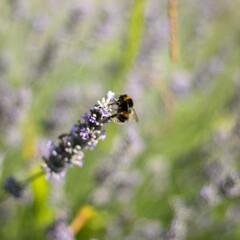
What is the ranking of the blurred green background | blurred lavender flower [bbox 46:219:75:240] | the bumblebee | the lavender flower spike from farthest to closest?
the blurred green background
blurred lavender flower [bbox 46:219:75:240]
the bumblebee
the lavender flower spike

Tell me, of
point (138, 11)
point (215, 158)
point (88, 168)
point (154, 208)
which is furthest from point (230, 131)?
point (138, 11)

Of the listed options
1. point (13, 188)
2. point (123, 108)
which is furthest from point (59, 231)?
point (123, 108)

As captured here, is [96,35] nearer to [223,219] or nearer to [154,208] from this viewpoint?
[154,208]

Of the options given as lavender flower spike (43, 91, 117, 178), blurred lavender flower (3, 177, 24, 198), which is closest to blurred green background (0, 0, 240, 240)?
blurred lavender flower (3, 177, 24, 198)

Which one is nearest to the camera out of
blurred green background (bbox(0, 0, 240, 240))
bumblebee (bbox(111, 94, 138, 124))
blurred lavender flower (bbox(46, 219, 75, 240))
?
bumblebee (bbox(111, 94, 138, 124))

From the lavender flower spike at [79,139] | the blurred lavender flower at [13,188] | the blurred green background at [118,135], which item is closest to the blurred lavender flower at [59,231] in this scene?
the blurred green background at [118,135]

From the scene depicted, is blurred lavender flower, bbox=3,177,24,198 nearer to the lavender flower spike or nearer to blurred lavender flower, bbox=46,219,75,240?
the lavender flower spike

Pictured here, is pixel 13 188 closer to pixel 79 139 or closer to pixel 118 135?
pixel 79 139
